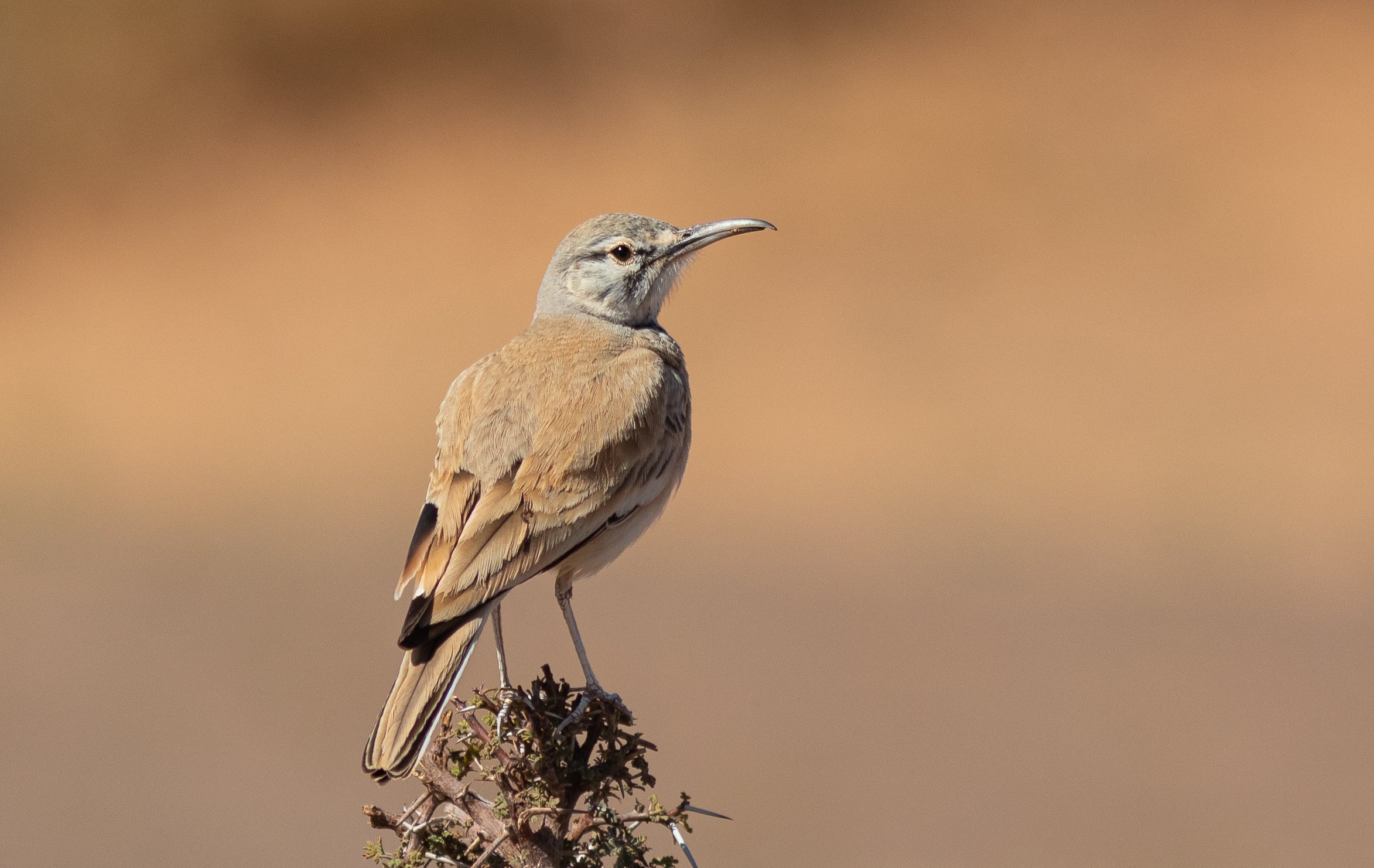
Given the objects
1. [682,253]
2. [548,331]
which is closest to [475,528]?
[548,331]

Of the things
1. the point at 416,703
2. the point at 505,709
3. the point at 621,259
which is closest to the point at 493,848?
the point at 416,703

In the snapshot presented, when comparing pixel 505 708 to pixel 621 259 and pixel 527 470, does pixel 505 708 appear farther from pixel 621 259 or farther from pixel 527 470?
pixel 621 259

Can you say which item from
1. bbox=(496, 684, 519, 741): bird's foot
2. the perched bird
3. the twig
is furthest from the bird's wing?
the twig

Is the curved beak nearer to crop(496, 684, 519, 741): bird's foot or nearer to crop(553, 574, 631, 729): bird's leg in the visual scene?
crop(553, 574, 631, 729): bird's leg

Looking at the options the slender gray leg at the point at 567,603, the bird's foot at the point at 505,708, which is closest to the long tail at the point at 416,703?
the bird's foot at the point at 505,708

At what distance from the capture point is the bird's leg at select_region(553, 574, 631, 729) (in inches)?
114

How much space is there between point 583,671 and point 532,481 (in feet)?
1.86

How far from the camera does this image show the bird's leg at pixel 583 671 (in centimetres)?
290

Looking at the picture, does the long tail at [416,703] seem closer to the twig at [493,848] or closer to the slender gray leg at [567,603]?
the twig at [493,848]

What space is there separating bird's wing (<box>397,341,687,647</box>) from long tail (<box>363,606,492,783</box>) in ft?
0.13

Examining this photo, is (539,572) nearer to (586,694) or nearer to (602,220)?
(586,694)

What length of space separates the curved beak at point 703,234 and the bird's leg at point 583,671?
4.74ft

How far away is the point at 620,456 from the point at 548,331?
3.00 feet

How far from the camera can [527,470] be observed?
11.2ft
